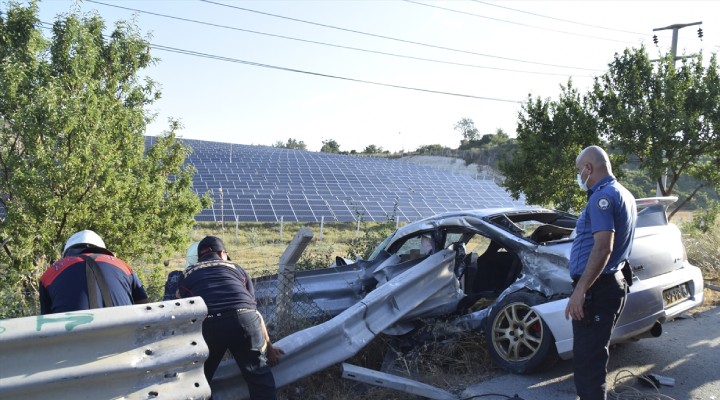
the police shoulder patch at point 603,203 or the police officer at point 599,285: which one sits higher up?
the police shoulder patch at point 603,203

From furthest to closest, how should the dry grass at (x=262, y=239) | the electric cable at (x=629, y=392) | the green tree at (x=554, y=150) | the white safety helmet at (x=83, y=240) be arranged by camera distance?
the dry grass at (x=262, y=239)
the green tree at (x=554, y=150)
the electric cable at (x=629, y=392)
the white safety helmet at (x=83, y=240)

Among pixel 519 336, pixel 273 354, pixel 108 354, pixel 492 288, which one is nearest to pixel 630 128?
pixel 492 288

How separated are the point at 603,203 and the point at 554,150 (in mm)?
10150

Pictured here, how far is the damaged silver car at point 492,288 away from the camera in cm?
458

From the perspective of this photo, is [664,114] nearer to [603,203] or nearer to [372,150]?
[603,203]

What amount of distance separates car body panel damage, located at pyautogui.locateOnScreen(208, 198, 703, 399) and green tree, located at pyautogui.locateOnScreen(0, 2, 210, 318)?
114 inches

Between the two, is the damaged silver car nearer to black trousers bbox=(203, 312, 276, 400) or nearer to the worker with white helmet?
black trousers bbox=(203, 312, 276, 400)

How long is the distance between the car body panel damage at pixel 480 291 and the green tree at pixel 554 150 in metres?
7.60

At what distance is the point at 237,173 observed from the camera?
2964cm

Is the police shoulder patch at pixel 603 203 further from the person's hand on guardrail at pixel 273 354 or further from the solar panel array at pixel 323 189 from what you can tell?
the solar panel array at pixel 323 189

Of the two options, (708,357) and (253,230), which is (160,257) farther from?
(253,230)

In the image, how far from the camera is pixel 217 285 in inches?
153

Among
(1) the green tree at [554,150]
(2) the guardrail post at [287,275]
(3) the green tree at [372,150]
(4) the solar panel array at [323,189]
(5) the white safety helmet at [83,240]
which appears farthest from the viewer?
(3) the green tree at [372,150]

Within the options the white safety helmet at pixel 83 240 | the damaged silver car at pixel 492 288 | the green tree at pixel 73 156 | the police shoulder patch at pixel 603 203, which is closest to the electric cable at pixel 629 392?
the damaged silver car at pixel 492 288
